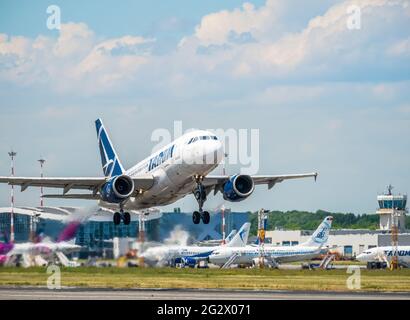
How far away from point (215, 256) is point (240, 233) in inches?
296

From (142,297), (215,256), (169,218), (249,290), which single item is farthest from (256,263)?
(142,297)

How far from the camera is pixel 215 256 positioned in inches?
4414

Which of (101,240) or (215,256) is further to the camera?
(215,256)

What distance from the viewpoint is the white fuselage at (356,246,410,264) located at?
11731 cm

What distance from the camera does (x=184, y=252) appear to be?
10325 cm

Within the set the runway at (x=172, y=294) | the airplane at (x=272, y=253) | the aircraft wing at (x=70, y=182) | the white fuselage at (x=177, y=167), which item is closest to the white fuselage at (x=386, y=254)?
the airplane at (x=272, y=253)

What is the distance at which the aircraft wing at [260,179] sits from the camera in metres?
71.6

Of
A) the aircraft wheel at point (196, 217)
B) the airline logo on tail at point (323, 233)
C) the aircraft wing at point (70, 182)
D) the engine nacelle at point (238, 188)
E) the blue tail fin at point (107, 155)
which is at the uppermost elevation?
Result: the blue tail fin at point (107, 155)

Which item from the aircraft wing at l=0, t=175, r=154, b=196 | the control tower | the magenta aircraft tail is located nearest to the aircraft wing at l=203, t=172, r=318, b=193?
the aircraft wing at l=0, t=175, r=154, b=196

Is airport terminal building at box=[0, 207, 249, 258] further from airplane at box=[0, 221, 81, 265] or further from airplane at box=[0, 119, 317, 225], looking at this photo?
airplane at box=[0, 119, 317, 225]

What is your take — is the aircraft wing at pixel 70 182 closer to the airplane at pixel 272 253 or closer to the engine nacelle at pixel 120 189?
the engine nacelle at pixel 120 189

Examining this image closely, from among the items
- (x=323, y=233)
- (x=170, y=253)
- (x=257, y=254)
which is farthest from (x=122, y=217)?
(x=323, y=233)

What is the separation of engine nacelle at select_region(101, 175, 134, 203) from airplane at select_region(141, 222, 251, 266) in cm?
537

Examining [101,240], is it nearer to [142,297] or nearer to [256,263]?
[142,297]
